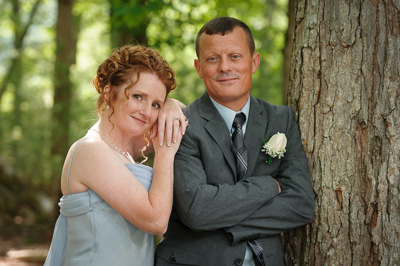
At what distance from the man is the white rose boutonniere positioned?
0.29ft

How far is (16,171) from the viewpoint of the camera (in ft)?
38.9

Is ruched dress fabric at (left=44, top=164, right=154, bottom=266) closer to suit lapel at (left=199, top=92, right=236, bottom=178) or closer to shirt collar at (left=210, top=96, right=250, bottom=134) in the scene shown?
suit lapel at (left=199, top=92, right=236, bottom=178)

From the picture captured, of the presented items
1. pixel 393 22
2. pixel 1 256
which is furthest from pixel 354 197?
pixel 1 256

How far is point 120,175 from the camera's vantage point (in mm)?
2555

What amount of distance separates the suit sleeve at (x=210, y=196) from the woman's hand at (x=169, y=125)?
15 centimetres

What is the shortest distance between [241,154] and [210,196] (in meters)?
0.44

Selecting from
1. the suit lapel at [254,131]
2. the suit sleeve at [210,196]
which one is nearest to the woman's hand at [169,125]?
the suit sleeve at [210,196]

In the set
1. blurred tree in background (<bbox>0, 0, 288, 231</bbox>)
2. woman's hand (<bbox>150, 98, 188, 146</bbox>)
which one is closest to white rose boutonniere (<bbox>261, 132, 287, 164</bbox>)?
woman's hand (<bbox>150, 98, 188, 146</bbox>)

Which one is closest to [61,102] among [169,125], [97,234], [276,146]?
[169,125]

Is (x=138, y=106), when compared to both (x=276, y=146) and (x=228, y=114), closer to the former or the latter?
(x=228, y=114)

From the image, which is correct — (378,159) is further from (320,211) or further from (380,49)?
(380,49)

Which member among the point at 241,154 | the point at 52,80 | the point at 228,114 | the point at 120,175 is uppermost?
the point at 52,80

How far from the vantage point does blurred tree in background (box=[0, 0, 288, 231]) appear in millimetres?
8016

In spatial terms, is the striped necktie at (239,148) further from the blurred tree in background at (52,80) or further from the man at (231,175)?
the blurred tree in background at (52,80)
